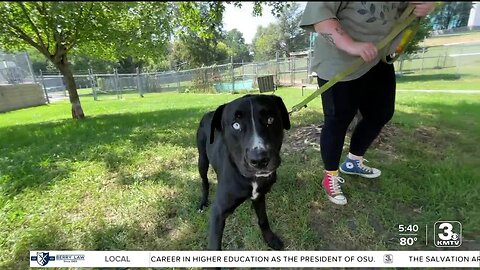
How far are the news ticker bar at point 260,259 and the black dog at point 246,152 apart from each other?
0.12 metres

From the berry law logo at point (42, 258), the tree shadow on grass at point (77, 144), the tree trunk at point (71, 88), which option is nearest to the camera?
the berry law logo at point (42, 258)

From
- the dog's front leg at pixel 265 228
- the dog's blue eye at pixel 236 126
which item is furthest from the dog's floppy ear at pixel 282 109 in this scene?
the dog's front leg at pixel 265 228

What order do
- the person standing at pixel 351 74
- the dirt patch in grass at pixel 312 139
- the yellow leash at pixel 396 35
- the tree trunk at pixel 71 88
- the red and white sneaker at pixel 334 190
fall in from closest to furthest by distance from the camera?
the yellow leash at pixel 396 35 → the person standing at pixel 351 74 → the red and white sneaker at pixel 334 190 → the dirt patch in grass at pixel 312 139 → the tree trunk at pixel 71 88

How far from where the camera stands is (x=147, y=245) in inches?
79.2

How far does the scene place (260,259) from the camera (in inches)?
66.0

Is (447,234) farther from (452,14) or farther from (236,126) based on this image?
(236,126)

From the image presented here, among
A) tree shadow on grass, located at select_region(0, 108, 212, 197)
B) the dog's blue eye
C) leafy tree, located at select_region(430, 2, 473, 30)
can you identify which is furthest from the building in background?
tree shadow on grass, located at select_region(0, 108, 212, 197)

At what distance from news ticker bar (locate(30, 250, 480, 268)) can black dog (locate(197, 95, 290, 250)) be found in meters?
0.12

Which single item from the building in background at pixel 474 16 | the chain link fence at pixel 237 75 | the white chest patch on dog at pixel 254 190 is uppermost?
the building in background at pixel 474 16

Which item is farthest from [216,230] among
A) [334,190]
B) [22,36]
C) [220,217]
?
[22,36]

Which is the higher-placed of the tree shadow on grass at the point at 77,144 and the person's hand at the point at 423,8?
the person's hand at the point at 423,8

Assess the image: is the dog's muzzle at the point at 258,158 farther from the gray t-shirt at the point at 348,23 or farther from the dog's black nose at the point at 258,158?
the gray t-shirt at the point at 348,23

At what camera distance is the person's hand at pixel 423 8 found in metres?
0.98
